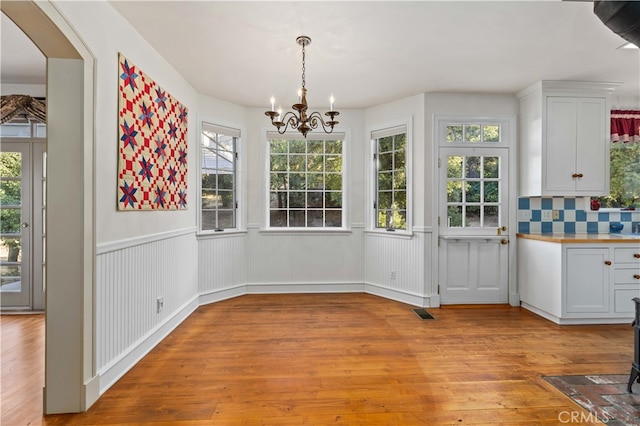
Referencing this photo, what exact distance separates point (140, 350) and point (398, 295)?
2937 millimetres

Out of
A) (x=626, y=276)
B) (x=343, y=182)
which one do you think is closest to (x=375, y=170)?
(x=343, y=182)

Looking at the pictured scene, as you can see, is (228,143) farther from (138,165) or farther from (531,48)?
(531,48)

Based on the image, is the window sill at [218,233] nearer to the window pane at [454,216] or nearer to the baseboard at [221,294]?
the baseboard at [221,294]

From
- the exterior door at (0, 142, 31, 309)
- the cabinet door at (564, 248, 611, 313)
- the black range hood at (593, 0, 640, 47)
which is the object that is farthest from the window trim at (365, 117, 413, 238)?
the exterior door at (0, 142, 31, 309)

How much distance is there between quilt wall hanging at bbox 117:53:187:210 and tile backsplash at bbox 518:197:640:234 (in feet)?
13.4

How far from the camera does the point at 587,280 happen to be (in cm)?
313

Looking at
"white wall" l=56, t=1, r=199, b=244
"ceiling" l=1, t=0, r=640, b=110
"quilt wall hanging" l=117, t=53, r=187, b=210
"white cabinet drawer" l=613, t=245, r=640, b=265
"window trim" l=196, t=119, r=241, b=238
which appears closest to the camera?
"white wall" l=56, t=1, r=199, b=244

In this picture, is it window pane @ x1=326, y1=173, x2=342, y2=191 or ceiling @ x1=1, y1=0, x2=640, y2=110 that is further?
window pane @ x1=326, y1=173, x2=342, y2=191

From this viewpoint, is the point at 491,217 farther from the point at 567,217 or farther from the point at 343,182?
the point at 343,182

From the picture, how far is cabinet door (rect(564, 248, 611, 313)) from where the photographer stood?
3.12 m

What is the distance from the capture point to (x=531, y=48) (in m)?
2.68

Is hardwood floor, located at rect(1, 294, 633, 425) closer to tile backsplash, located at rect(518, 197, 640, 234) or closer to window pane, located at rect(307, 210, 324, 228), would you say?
tile backsplash, located at rect(518, 197, 640, 234)

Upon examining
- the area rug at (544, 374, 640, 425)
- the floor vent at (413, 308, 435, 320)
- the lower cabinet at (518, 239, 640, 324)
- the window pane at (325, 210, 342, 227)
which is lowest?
the area rug at (544, 374, 640, 425)

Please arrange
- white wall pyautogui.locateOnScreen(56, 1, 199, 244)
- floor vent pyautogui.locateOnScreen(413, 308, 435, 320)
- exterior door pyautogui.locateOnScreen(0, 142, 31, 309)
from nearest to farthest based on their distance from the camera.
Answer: white wall pyautogui.locateOnScreen(56, 1, 199, 244) < floor vent pyautogui.locateOnScreen(413, 308, 435, 320) < exterior door pyautogui.locateOnScreen(0, 142, 31, 309)
